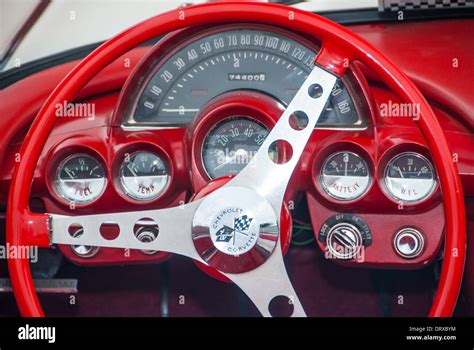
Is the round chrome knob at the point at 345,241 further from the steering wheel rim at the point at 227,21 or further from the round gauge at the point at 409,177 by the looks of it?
the steering wheel rim at the point at 227,21

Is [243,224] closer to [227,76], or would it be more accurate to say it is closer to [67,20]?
[227,76]

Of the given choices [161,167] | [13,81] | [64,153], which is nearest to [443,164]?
[161,167]

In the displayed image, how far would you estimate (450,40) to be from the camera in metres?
1.45

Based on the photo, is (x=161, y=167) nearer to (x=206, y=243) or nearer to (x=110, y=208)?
(x=110, y=208)

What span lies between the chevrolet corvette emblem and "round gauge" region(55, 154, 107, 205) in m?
0.28

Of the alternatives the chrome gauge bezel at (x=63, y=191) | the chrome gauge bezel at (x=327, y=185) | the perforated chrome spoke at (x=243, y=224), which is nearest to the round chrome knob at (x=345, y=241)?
the chrome gauge bezel at (x=327, y=185)

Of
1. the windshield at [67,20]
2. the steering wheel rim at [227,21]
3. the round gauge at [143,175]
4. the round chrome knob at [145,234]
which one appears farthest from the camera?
the windshield at [67,20]

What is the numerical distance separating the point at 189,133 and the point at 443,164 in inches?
17.3

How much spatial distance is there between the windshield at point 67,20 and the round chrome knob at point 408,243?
1.49 ft

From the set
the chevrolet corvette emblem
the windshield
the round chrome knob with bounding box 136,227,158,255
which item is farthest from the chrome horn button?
the windshield

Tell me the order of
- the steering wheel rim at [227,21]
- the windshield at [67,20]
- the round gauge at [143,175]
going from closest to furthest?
1. the steering wheel rim at [227,21]
2. the round gauge at [143,175]
3. the windshield at [67,20]

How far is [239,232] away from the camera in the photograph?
1.15 m

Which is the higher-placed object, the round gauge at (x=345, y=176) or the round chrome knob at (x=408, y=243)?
the round gauge at (x=345, y=176)

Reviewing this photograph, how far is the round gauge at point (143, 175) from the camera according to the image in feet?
4.40
